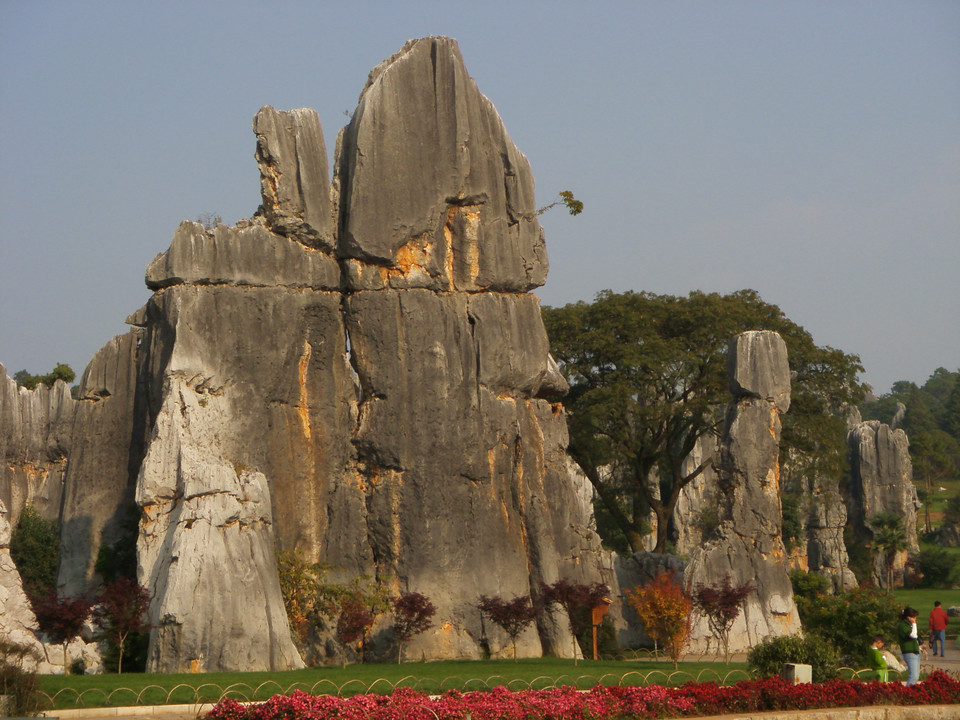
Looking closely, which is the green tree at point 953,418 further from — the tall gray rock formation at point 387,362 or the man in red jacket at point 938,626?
the tall gray rock formation at point 387,362

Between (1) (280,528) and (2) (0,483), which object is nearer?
(1) (280,528)

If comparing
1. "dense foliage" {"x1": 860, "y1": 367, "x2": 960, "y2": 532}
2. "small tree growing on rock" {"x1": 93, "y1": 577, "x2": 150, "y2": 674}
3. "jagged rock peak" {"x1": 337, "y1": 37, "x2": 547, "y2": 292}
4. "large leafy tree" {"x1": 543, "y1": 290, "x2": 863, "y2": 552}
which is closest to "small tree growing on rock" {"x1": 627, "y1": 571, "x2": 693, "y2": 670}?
"jagged rock peak" {"x1": 337, "y1": 37, "x2": 547, "y2": 292}

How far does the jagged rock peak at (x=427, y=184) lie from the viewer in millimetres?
34031

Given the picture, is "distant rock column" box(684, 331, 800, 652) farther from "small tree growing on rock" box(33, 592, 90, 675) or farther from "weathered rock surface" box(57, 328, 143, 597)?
"small tree growing on rock" box(33, 592, 90, 675)

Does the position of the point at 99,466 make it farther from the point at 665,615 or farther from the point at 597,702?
the point at 597,702

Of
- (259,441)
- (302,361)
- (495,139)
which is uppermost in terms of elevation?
(495,139)

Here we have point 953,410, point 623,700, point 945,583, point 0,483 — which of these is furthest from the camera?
point 953,410

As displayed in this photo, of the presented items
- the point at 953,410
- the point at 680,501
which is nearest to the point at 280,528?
the point at 680,501

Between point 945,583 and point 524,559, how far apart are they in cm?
4100

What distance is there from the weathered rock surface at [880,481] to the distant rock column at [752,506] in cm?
3912

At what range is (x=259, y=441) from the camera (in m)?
31.9

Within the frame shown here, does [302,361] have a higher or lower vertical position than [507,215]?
lower

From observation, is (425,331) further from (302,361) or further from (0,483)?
(0,483)

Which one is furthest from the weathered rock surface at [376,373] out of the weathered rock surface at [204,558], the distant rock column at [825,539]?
the distant rock column at [825,539]
